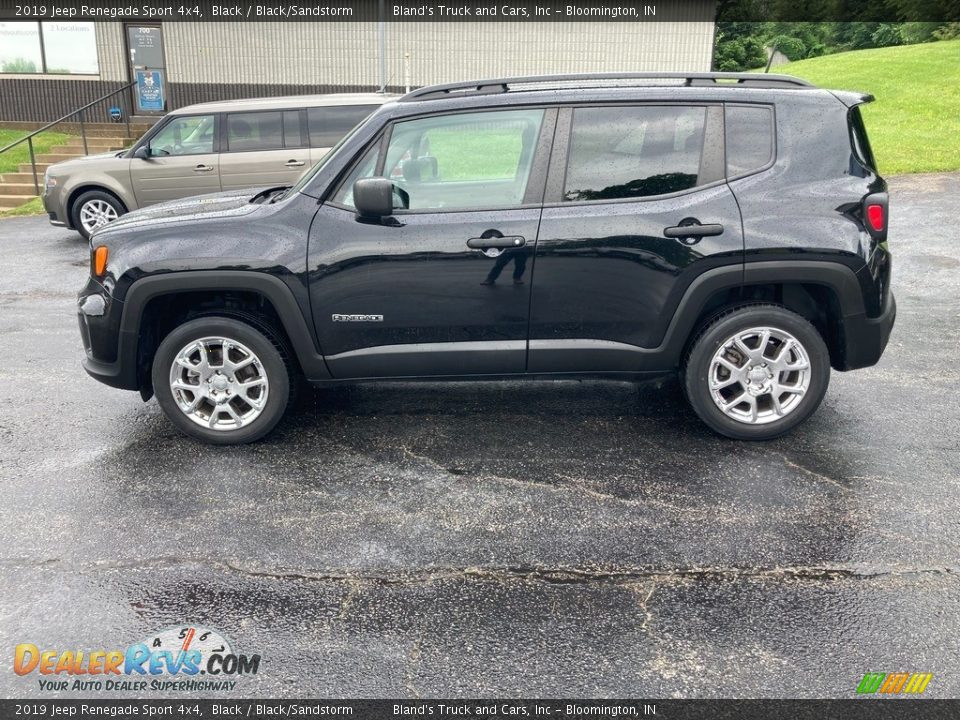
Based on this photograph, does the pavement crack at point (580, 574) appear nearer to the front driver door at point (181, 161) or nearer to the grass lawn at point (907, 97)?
the front driver door at point (181, 161)

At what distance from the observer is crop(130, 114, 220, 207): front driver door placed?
10953 mm

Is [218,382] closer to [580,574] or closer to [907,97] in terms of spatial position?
[580,574]

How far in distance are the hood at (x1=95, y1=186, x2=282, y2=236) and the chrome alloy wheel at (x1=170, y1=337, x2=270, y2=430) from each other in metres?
0.70

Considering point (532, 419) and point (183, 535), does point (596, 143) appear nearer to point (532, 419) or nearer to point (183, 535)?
point (532, 419)

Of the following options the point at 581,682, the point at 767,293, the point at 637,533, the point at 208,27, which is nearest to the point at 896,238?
the point at 767,293

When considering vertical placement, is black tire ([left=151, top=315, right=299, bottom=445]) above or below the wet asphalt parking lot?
above

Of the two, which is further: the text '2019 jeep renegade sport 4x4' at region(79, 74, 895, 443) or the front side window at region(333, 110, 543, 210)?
the front side window at region(333, 110, 543, 210)

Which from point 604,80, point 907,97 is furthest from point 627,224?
point 907,97

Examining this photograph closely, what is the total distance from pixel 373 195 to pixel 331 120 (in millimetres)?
6941

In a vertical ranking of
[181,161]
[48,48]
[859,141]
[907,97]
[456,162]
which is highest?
[48,48]

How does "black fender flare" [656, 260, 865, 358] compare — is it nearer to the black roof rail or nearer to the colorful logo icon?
the black roof rail

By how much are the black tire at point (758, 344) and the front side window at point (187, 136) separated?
27.0 ft

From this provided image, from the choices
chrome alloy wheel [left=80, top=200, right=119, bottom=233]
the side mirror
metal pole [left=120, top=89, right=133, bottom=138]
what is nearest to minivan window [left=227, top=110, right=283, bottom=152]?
chrome alloy wheel [left=80, top=200, right=119, bottom=233]

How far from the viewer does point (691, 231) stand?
448cm
